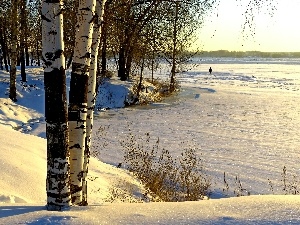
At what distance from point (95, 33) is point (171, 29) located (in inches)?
862

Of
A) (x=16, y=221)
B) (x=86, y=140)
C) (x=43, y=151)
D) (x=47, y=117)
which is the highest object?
(x=47, y=117)

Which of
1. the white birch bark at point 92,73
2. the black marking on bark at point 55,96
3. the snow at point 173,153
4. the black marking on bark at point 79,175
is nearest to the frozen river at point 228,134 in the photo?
the snow at point 173,153

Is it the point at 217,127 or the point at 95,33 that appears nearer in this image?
the point at 95,33

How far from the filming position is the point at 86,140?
4.41m

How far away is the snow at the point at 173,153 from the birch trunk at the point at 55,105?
10.3 inches

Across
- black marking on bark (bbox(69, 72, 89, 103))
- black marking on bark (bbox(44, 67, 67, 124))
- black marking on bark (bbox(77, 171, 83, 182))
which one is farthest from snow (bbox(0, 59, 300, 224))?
black marking on bark (bbox(69, 72, 89, 103))

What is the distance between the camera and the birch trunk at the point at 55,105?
346cm

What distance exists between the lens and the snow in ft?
10.6

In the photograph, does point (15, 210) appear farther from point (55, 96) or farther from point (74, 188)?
point (55, 96)

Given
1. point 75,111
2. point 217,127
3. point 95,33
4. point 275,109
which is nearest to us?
point 75,111

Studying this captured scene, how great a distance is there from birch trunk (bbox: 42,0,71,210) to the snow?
0.85 ft

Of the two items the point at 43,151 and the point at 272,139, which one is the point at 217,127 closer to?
the point at 272,139

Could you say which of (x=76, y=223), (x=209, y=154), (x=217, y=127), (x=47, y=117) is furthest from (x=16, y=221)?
(x=217, y=127)

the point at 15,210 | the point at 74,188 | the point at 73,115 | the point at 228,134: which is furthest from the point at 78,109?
the point at 228,134
